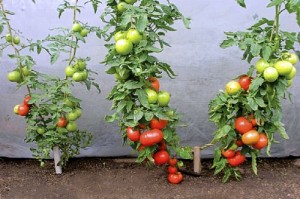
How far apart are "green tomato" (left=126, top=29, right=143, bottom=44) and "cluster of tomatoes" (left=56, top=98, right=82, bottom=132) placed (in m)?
0.67

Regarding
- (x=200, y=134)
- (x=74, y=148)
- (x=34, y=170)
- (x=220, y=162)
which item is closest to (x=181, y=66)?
(x=200, y=134)

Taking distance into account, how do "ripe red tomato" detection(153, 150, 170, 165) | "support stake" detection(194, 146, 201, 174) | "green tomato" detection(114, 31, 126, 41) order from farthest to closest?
1. "support stake" detection(194, 146, 201, 174)
2. "ripe red tomato" detection(153, 150, 170, 165)
3. "green tomato" detection(114, 31, 126, 41)

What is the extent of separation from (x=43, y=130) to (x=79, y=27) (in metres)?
0.64

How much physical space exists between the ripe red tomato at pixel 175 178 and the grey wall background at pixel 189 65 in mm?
427

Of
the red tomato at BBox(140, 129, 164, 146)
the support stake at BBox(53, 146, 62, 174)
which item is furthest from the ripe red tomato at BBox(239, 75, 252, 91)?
the support stake at BBox(53, 146, 62, 174)

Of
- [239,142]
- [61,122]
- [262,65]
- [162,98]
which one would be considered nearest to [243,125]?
[239,142]

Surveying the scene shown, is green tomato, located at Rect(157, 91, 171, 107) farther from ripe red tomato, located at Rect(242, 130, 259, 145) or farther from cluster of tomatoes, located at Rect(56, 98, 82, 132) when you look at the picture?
Answer: cluster of tomatoes, located at Rect(56, 98, 82, 132)

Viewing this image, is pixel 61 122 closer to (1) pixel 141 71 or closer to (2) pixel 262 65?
(1) pixel 141 71

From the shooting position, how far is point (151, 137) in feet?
7.19

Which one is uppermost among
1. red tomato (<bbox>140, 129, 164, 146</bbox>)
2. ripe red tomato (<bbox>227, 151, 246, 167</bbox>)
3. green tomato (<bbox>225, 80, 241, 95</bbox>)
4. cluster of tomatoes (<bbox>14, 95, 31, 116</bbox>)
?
green tomato (<bbox>225, 80, 241, 95</bbox>)

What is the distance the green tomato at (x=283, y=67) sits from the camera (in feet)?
6.59

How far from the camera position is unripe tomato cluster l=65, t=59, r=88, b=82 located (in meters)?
2.41

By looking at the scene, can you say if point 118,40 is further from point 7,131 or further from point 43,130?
point 7,131

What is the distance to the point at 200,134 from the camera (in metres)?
2.91
